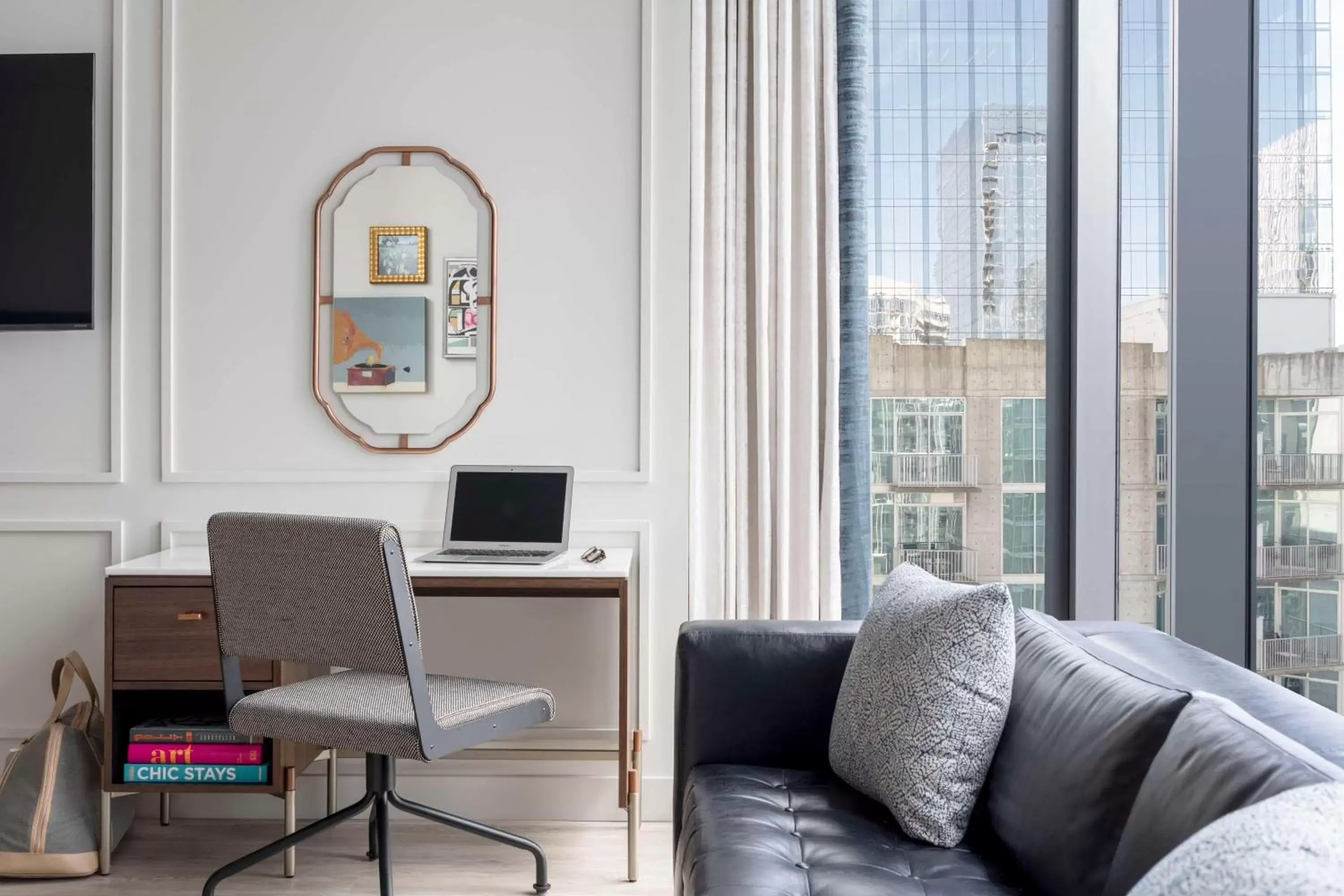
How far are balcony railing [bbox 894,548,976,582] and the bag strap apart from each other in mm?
2129

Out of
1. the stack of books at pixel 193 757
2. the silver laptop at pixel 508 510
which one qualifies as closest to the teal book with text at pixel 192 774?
the stack of books at pixel 193 757

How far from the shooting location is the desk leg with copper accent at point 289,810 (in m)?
2.21

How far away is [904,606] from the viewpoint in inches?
64.7

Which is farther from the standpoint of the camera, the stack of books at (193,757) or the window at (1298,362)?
the stack of books at (193,757)

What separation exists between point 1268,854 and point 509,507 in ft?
6.72

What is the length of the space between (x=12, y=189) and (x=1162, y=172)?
2.88 m

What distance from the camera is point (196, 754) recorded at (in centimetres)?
223

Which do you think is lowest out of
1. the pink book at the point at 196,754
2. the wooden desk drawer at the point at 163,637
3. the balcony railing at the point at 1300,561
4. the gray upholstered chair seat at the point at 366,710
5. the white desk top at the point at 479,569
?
the pink book at the point at 196,754

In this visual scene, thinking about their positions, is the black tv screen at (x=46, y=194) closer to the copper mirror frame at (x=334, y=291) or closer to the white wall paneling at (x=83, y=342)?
the white wall paneling at (x=83, y=342)

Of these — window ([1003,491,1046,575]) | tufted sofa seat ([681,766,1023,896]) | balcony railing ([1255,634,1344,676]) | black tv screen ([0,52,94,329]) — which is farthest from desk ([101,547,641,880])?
balcony railing ([1255,634,1344,676])

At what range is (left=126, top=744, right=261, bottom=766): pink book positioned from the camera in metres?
2.22

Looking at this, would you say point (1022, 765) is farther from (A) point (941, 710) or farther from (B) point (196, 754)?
(B) point (196, 754)

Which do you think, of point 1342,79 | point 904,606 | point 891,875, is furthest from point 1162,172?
point 891,875

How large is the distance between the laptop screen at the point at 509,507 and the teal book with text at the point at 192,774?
2.34 ft
